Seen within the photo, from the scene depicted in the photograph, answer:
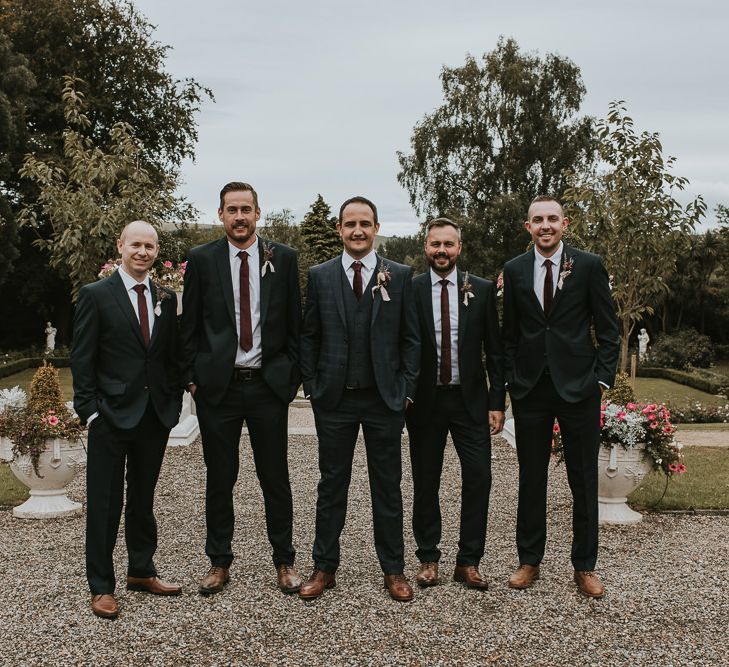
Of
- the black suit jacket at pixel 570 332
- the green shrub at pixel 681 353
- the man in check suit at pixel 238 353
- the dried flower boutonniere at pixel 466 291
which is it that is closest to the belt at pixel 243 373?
the man in check suit at pixel 238 353

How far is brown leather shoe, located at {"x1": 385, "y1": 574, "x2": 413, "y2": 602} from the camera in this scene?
14.4ft

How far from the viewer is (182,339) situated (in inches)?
180

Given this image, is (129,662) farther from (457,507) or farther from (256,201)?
(457,507)

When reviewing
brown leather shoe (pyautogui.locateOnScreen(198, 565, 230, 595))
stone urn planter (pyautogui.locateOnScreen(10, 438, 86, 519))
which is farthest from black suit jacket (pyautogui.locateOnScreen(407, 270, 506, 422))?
stone urn planter (pyautogui.locateOnScreen(10, 438, 86, 519))

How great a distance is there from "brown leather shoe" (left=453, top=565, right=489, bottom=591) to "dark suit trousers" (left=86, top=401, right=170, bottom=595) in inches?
66.7

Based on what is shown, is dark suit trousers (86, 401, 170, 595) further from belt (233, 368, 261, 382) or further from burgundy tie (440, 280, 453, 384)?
burgundy tie (440, 280, 453, 384)

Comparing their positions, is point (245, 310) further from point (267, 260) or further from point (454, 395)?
point (454, 395)

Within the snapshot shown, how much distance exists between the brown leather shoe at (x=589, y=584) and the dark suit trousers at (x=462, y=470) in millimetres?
553

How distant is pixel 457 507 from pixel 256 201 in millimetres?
3353

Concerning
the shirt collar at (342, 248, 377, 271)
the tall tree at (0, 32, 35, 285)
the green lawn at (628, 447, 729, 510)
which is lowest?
the green lawn at (628, 447, 729, 510)

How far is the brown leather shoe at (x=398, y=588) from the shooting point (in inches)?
173

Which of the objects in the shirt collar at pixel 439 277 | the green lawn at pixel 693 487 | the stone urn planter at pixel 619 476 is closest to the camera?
the shirt collar at pixel 439 277

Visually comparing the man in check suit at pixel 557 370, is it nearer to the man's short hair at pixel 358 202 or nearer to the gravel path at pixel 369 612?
the gravel path at pixel 369 612

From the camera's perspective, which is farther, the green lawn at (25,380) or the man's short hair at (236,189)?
the green lawn at (25,380)
